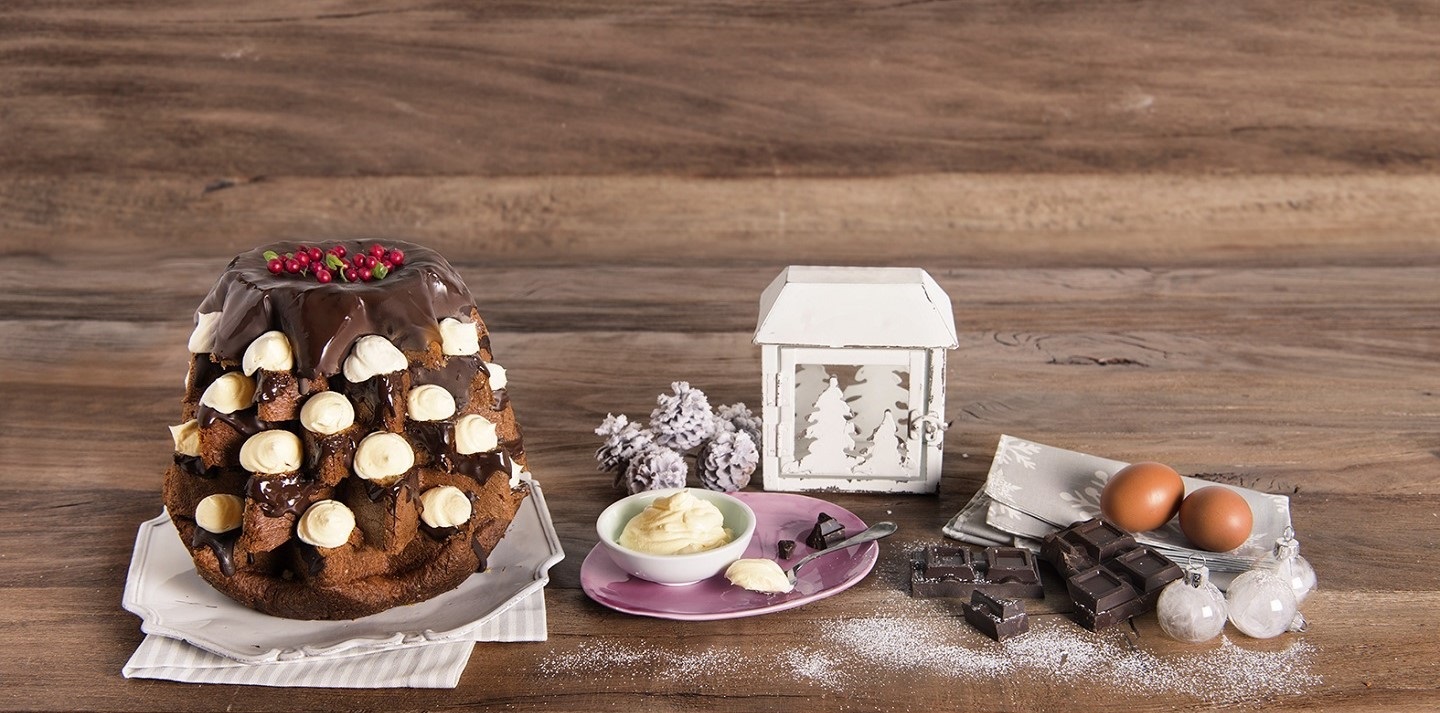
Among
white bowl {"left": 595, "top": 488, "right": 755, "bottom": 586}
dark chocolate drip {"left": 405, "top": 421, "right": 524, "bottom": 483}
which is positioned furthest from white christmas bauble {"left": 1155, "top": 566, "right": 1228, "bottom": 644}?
dark chocolate drip {"left": 405, "top": 421, "right": 524, "bottom": 483}

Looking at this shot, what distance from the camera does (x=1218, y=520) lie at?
3.94 ft

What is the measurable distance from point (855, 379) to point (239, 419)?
66cm

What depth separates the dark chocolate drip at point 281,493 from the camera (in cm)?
106

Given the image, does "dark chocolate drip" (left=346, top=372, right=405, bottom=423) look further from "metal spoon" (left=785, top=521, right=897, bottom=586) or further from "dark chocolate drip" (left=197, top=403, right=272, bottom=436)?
"metal spoon" (left=785, top=521, right=897, bottom=586)

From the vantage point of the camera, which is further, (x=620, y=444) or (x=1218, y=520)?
(x=620, y=444)

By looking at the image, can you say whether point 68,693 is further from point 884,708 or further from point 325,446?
point 884,708

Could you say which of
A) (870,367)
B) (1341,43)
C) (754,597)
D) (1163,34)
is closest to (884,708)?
(754,597)

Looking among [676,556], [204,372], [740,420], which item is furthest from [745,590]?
[204,372]

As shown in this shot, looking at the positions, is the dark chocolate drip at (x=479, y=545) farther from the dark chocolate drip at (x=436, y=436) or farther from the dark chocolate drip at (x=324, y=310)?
Answer: the dark chocolate drip at (x=324, y=310)

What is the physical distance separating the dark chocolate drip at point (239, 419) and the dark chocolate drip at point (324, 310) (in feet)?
0.14

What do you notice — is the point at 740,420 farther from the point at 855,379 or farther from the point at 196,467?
the point at 196,467

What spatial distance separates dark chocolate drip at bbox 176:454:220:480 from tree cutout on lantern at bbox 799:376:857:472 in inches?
23.2

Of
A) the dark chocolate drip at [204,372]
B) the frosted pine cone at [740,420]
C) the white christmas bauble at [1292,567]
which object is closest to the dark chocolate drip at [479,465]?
the dark chocolate drip at [204,372]

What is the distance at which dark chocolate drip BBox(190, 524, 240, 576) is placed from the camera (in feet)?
3.58
